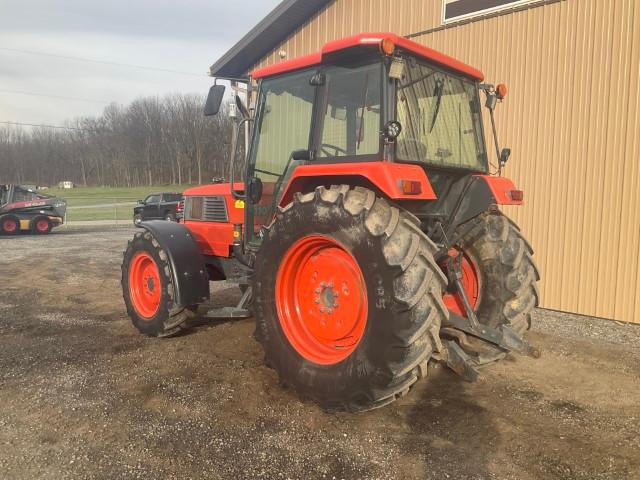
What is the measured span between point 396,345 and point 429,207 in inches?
54.6

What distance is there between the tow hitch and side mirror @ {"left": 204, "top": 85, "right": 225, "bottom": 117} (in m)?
2.34

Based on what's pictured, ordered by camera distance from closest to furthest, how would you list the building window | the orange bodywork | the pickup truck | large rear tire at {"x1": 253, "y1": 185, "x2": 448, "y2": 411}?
large rear tire at {"x1": 253, "y1": 185, "x2": 448, "y2": 411}
the orange bodywork
the building window
the pickup truck

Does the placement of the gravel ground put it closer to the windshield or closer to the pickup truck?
the windshield

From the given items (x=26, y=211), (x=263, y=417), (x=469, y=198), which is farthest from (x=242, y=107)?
(x=26, y=211)

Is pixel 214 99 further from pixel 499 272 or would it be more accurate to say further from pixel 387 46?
pixel 499 272

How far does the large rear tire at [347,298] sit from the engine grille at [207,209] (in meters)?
1.66

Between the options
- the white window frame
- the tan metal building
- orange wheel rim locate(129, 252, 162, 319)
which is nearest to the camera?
orange wheel rim locate(129, 252, 162, 319)

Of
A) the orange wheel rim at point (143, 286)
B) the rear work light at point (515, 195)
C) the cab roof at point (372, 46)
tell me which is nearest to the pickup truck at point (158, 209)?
the orange wheel rim at point (143, 286)

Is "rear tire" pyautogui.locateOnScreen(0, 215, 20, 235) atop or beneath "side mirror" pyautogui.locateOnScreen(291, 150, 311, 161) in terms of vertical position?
beneath

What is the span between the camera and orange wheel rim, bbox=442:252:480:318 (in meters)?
4.37

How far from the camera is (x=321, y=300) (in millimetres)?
3594

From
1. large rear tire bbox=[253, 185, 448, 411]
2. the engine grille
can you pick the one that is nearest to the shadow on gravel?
large rear tire bbox=[253, 185, 448, 411]

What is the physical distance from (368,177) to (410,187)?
287 mm

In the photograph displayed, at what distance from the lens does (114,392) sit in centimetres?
379
